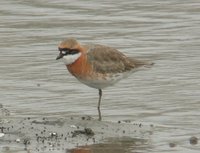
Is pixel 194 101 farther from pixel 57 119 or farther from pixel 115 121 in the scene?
pixel 57 119

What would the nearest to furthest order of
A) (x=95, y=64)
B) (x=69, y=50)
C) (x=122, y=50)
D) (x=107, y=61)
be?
(x=69, y=50)
(x=95, y=64)
(x=107, y=61)
(x=122, y=50)

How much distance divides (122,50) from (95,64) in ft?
9.60

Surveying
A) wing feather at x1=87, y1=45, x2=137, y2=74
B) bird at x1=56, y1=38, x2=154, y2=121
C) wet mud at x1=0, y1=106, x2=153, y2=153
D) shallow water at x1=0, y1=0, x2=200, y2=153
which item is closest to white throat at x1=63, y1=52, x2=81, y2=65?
bird at x1=56, y1=38, x2=154, y2=121

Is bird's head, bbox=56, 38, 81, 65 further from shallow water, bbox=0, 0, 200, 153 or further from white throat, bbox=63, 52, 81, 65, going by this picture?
shallow water, bbox=0, 0, 200, 153

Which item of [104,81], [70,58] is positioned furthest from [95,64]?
[70,58]

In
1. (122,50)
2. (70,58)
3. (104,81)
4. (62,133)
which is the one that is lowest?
(62,133)

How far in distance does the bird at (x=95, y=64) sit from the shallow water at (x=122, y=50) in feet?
1.18

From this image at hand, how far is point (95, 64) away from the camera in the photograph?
13055 mm

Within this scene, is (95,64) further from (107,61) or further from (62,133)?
(62,133)

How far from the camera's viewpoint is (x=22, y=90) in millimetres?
13805

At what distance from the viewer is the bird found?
12.7 meters

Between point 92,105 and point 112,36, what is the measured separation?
157 inches

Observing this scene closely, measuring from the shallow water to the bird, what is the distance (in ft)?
1.18

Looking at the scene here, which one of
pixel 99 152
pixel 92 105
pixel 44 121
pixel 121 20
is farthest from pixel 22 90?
pixel 121 20
